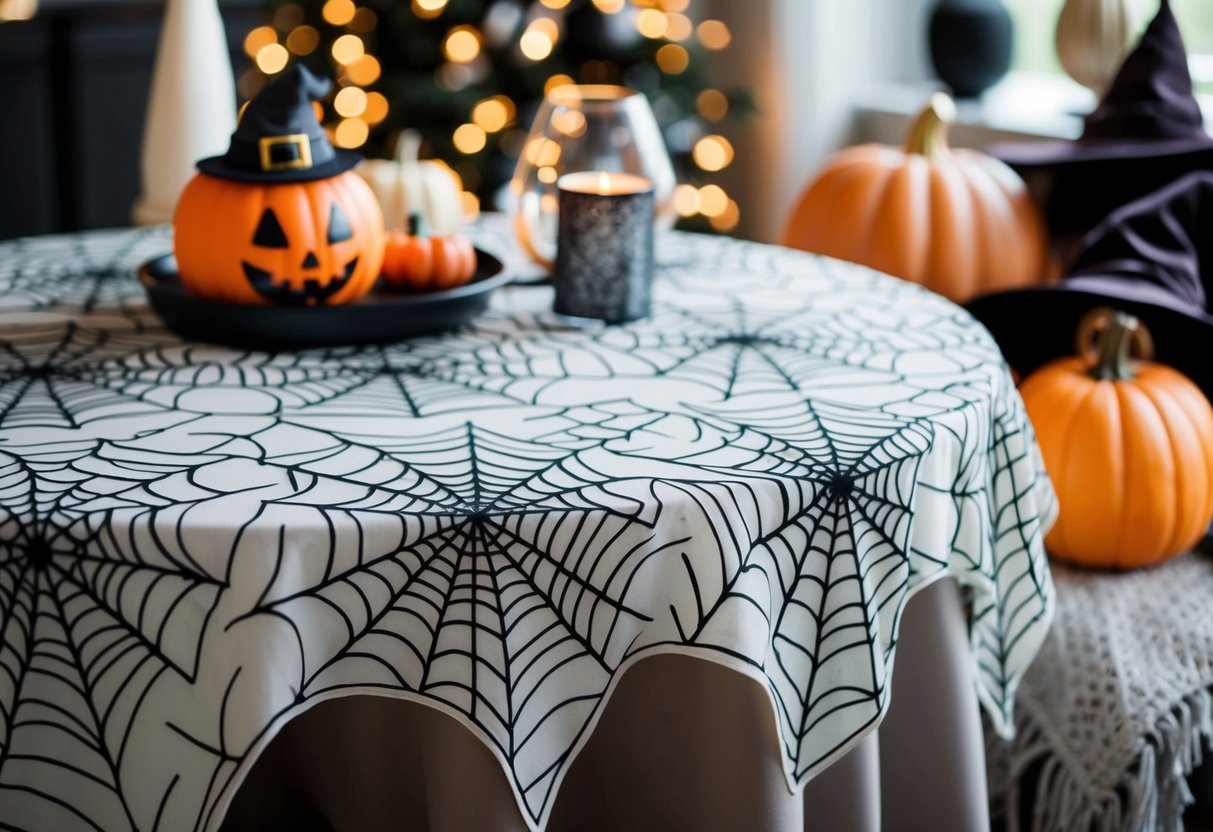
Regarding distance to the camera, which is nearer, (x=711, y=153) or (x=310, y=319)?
(x=310, y=319)

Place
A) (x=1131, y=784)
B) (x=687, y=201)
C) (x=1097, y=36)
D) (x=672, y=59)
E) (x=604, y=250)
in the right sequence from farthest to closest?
Result: (x=687, y=201) → (x=672, y=59) → (x=1097, y=36) → (x=1131, y=784) → (x=604, y=250)

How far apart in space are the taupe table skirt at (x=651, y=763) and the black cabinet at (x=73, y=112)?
269cm

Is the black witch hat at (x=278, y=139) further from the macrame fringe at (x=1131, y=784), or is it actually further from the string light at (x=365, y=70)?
the string light at (x=365, y=70)

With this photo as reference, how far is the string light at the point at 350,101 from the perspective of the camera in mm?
3213

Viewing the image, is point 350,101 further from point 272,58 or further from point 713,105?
point 713,105

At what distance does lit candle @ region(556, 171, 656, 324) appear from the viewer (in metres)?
1.28

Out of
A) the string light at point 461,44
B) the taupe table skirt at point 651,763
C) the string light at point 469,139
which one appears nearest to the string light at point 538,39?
the string light at point 461,44

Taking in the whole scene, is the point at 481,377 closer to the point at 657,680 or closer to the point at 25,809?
the point at 657,680

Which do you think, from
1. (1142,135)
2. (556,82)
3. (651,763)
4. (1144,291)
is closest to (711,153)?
(556,82)

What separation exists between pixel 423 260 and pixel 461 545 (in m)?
0.61

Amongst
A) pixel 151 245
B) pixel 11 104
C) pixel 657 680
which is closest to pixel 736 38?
pixel 11 104

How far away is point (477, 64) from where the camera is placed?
3246 millimetres

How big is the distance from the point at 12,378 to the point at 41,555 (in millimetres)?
366

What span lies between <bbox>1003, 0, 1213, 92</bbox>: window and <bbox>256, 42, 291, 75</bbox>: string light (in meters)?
1.96
